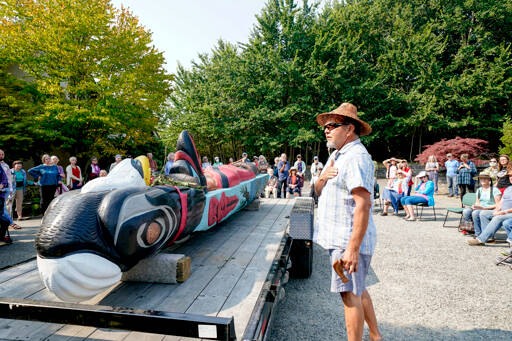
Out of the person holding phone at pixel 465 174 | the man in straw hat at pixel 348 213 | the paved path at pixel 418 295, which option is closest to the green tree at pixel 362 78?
the person holding phone at pixel 465 174

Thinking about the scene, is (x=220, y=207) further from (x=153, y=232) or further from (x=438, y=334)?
(x=438, y=334)

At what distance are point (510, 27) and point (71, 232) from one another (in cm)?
2808

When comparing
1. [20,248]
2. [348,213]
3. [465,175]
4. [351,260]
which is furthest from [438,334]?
[465,175]

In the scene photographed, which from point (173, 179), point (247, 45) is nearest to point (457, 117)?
point (247, 45)

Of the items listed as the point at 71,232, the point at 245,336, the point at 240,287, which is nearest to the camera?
the point at 245,336

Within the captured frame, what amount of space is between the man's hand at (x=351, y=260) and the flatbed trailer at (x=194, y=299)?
0.57m

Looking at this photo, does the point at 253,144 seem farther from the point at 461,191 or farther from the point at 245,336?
the point at 245,336

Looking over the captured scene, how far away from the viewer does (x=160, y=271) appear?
2.31 meters

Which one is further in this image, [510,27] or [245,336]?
[510,27]

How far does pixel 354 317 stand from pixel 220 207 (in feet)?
7.26

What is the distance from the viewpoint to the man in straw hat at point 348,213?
1.80 metres

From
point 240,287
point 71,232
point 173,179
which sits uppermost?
point 173,179

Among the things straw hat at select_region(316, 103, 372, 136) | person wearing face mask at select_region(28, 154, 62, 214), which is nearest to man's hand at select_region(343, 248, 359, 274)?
straw hat at select_region(316, 103, 372, 136)

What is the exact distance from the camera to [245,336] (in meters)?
1.47
